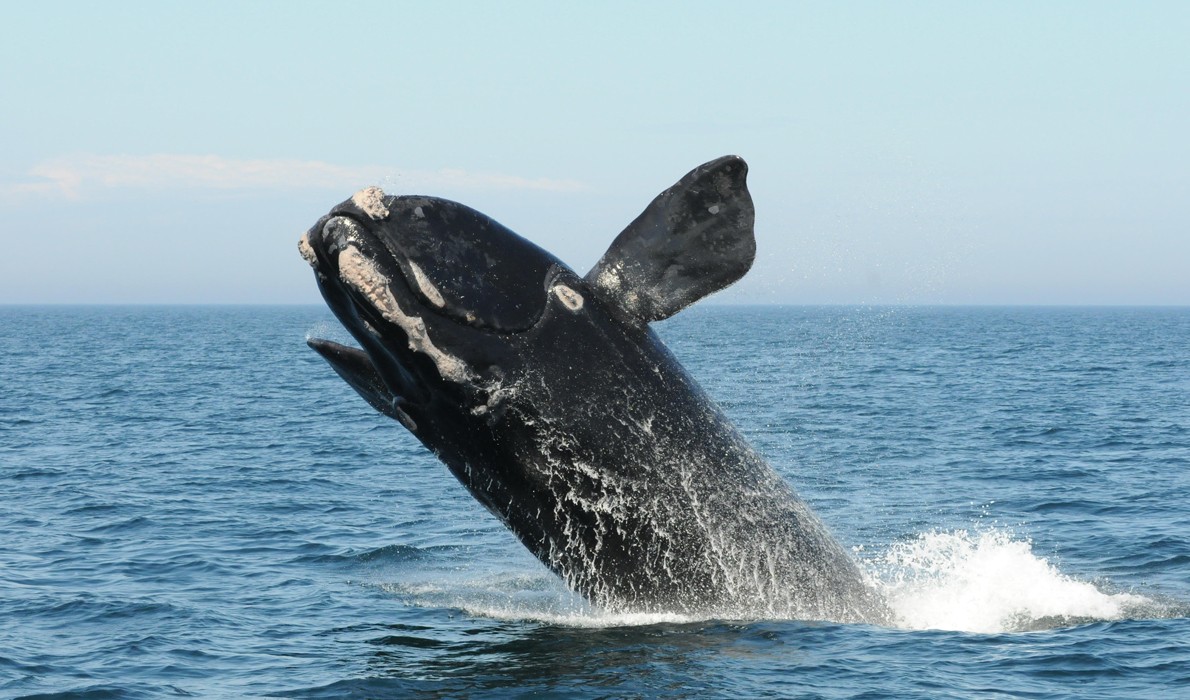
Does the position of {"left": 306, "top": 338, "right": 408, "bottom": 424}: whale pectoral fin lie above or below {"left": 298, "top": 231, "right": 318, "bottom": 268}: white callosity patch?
below

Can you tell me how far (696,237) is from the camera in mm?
9812

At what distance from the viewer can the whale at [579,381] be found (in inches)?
376

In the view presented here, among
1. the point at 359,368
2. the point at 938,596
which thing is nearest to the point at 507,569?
the point at 938,596

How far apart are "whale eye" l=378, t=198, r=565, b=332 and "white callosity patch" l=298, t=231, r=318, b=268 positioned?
21.4 inches

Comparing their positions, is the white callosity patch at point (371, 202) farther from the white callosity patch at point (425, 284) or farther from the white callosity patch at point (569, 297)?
the white callosity patch at point (569, 297)

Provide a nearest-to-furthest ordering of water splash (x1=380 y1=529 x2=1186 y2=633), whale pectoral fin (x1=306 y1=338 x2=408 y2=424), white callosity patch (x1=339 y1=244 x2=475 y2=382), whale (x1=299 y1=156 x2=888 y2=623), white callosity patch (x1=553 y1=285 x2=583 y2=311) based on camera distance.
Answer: white callosity patch (x1=339 y1=244 x2=475 y2=382) → whale (x1=299 y1=156 x2=888 y2=623) → white callosity patch (x1=553 y1=285 x2=583 y2=311) → whale pectoral fin (x1=306 y1=338 x2=408 y2=424) → water splash (x1=380 y1=529 x2=1186 y2=633)

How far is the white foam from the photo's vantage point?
13711 mm

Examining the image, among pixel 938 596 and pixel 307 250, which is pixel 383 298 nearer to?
pixel 307 250

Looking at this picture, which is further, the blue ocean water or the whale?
the blue ocean water

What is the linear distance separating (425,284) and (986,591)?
28.1 ft

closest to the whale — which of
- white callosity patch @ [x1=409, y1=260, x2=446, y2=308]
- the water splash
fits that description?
white callosity patch @ [x1=409, y1=260, x2=446, y2=308]

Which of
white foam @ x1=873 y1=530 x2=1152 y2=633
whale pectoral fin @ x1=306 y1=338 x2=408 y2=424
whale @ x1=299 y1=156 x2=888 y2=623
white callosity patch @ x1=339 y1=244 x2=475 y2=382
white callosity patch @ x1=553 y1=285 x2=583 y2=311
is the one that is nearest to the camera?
white callosity patch @ x1=339 y1=244 x2=475 y2=382

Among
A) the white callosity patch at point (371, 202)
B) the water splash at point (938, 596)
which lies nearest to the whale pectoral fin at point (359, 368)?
the white callosity patch at point (371, 202)

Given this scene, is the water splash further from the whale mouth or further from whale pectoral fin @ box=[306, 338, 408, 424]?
the whale mouth
